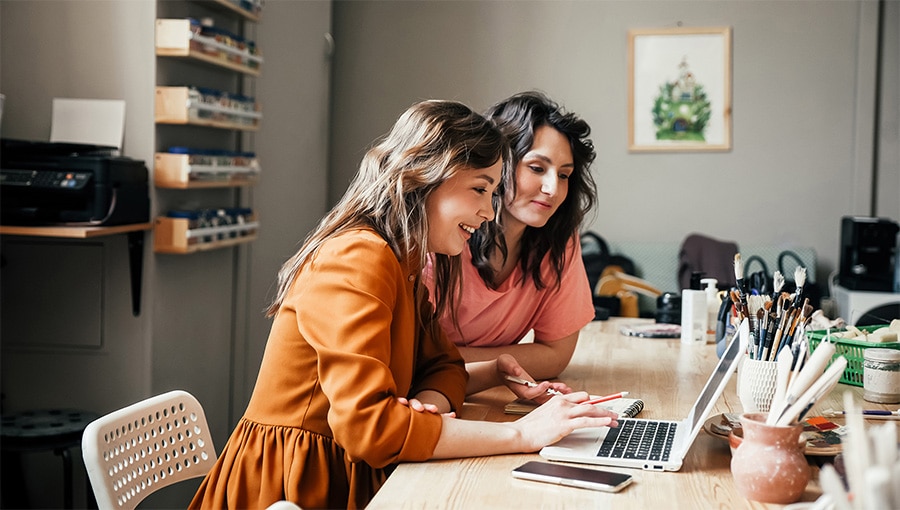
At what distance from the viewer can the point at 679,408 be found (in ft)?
5.64

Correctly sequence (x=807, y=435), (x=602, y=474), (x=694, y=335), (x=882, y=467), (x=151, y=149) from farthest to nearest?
1. (x=151, y=149)
2. (x=694, y=335)
3. (x=807, y=435)
4. (x=602, y=474)
5. (x=882, y=467)

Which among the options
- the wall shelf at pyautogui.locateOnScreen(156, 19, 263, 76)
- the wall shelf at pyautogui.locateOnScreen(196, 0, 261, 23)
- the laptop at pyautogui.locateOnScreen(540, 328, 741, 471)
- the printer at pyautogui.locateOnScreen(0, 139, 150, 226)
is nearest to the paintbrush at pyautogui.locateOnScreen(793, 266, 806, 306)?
the laptop at pyautogui.locateOnScreen(540, 328, 741, 471)

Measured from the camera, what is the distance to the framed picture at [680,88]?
4957 mm

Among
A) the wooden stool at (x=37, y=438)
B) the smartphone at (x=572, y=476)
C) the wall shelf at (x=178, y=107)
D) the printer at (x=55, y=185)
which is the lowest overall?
the wooden stool at (x=37, y=438)

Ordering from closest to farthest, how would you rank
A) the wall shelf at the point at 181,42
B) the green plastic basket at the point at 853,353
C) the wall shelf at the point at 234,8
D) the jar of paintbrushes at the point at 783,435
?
the jar of paintbrushes at the point at 783,435 → the green plastic basket at the point at 853,353 → the wall shelf at the point at 181,42 → the wall shelf at the point at 234,8

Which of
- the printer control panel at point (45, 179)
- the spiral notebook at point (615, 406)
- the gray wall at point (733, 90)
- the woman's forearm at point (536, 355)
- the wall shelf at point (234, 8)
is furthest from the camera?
the gray wall at point (733, 90)

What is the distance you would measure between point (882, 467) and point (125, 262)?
258 centimetres

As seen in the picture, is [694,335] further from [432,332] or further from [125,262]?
[125,262]

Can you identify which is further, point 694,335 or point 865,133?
point 865,133

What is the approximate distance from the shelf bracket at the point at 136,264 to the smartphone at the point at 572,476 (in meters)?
1.91

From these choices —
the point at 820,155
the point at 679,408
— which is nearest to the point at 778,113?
the point at 820,155

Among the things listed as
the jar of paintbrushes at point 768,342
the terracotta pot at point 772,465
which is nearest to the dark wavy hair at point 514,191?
the jar of paintbrushes at point 768,342

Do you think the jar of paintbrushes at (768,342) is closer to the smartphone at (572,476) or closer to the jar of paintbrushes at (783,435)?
the jar of paintbrushes at (783,435)

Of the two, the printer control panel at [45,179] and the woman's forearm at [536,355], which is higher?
the printer control panel at [45,179]
